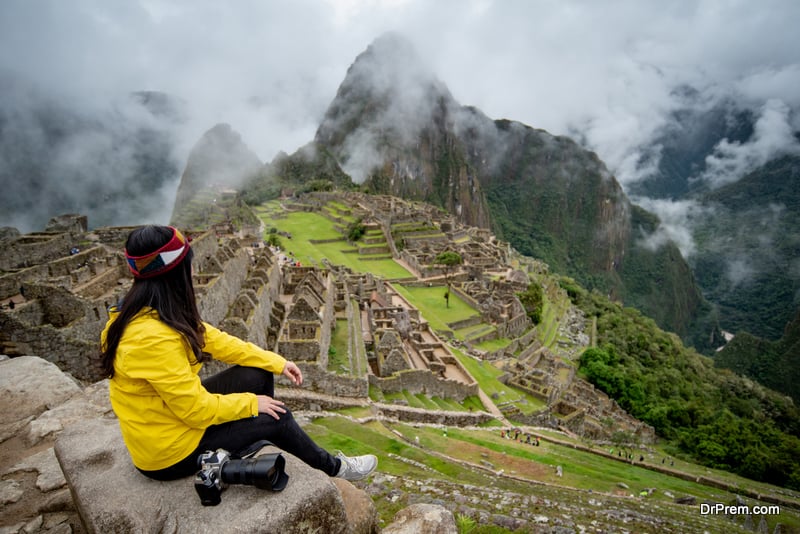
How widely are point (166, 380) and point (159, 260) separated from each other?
98 centimetres

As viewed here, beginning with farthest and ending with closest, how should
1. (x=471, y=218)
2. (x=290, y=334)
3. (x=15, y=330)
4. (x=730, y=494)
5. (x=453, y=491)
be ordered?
1. (x=471, y=218)
2. (x=730, y=494)
3. (x=290, y=334)
4. (x=15, y=330)
5. (x=453, y=491)

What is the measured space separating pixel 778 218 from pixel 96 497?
744 ft

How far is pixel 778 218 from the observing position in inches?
6604

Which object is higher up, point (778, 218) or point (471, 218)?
point (778, 218)

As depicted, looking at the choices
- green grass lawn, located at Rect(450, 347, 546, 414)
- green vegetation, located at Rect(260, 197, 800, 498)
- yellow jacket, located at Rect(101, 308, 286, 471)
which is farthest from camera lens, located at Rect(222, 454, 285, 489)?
green grass lawn, located at Rect(450, 347, 546, 414)

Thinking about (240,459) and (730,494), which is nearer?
(240,459)

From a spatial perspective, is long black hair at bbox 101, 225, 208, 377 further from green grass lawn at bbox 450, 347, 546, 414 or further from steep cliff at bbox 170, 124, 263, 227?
steep cliff at bbox 170, 124, 263, 227

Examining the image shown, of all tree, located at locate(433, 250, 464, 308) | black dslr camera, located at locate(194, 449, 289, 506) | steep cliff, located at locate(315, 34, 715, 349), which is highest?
steep cliff, located at locate(315, 34, 715, 349)

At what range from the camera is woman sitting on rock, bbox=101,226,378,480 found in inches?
130

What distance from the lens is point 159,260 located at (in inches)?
136

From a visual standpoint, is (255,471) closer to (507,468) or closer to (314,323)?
(314,323)

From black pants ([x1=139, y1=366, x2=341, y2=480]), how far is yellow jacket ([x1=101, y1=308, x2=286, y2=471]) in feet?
0.38

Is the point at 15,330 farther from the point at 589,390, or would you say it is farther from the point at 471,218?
the point at 471,218

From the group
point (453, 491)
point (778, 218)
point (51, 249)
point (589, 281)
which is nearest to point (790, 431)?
point (453, 491)
